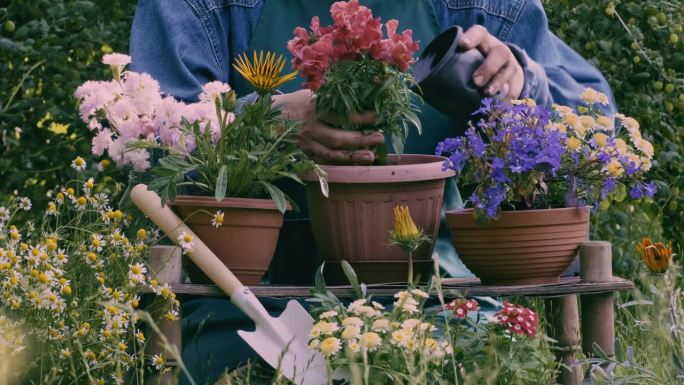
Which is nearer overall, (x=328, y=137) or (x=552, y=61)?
(x=328, y=137)

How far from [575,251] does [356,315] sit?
0.52 m

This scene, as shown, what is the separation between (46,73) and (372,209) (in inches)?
85.9

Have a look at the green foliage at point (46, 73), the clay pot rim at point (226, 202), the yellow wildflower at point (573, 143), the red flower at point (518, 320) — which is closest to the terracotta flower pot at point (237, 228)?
the clay pot rim at point (226, 202)

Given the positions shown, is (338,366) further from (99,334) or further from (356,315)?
(99,334)

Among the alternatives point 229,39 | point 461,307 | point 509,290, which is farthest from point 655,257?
point 229,39

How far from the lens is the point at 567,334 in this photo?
111 inches

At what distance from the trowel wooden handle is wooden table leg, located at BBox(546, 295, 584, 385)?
842mm

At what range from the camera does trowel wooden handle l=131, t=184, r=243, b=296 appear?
2.29 metres

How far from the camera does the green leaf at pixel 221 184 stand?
229 cm

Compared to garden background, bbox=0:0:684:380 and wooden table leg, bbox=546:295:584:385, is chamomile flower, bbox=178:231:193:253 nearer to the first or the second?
wooden table leg, bbox=546:295:584:385

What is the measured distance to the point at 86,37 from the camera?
4.07m

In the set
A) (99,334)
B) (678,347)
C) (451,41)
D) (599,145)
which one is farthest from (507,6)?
(99,334)

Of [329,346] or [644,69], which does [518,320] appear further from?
[644,69]

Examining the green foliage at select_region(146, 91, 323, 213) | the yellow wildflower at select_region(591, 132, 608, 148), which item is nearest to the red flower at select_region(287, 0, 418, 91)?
the green foliage at select_region(146, 91, 323, 213)
